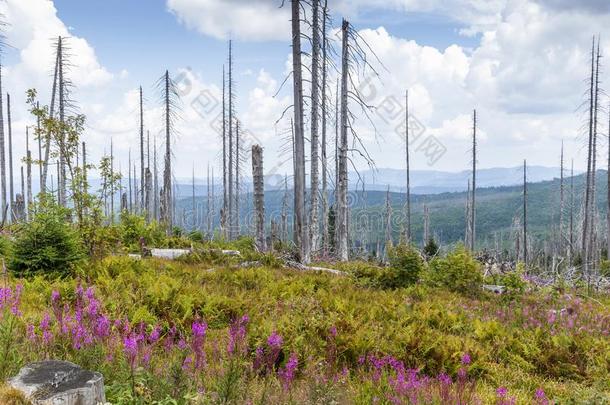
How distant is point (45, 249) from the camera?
9.05m

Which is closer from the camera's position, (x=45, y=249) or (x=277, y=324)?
(x=277, y=324)

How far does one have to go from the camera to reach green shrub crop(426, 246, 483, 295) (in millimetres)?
11969

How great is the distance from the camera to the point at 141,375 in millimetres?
4348

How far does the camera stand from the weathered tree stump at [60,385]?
11.9 ft

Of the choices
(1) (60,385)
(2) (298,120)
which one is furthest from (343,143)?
(1) (60,385)

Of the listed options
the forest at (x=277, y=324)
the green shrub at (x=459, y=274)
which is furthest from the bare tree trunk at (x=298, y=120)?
the green shrub at (x=459, y=274)

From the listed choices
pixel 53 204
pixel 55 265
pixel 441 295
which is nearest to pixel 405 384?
pixel 441 295

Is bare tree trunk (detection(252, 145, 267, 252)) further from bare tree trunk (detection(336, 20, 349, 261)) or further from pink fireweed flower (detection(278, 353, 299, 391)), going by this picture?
pink fireweed flower (detection(278, 353, 299, 391))

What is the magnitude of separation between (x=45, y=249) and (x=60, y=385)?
6.18m

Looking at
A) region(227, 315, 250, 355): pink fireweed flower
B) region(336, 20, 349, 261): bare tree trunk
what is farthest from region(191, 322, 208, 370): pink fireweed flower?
region(336, 20, 349, 261): bare tree trunk

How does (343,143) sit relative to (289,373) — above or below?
above

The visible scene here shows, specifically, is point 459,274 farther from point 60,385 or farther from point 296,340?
point 60,385

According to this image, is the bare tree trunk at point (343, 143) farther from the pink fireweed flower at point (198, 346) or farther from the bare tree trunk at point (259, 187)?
the pink fireweed flower at point (198, 346)

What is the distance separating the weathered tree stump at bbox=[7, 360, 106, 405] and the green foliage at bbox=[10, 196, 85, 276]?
5580 millimetres
